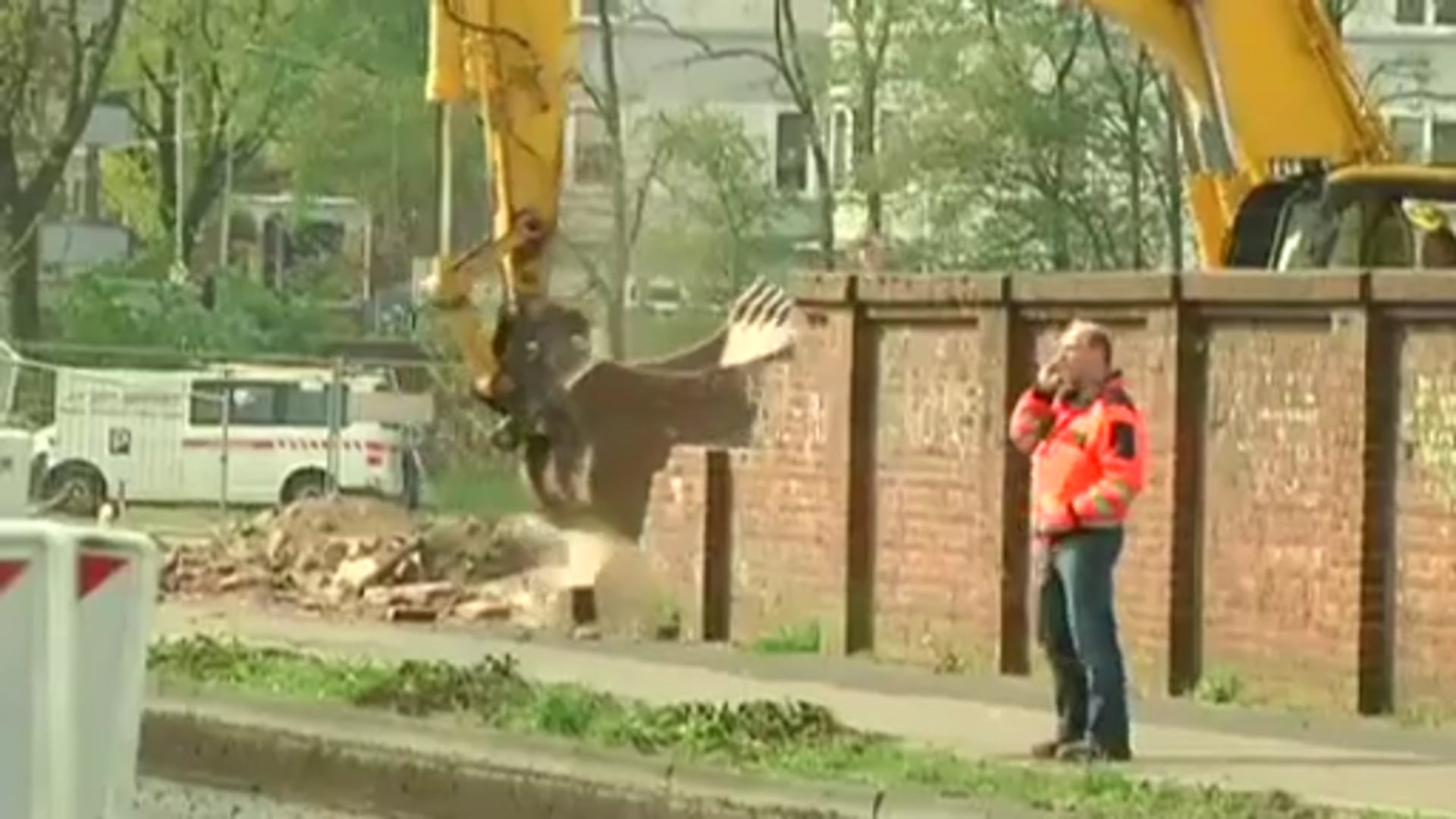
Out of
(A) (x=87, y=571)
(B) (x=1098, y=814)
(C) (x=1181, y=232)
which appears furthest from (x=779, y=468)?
(C) (x=1181, y=232)

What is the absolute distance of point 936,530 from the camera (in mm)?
22031

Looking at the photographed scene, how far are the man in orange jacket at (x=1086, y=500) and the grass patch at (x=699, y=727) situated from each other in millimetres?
534

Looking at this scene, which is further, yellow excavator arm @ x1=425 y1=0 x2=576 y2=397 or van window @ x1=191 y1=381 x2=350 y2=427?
van window @ x1=191 y1=381 x2=350 y2=427

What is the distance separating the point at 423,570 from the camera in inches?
1109

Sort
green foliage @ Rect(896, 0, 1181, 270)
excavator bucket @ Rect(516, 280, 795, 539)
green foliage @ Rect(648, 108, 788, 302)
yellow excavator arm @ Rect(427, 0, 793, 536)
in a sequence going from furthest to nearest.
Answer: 1. green foliage @ Rect(648, 108, 788, 302)
2. green foliage @ Rect(896, 0, 1181, 270)
3. excavator bucket @ Rect(516, 280, 795, 539)
4. yellow excavator arm @ Rect(427, 0, 793, 536)

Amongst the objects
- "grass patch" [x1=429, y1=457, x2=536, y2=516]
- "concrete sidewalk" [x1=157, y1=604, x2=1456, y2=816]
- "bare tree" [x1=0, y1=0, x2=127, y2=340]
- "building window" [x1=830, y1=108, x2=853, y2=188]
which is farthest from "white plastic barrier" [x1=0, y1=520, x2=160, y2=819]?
"building window" [x1=830, y1=108, x2=853, y2=188]

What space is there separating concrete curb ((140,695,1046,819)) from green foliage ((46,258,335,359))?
A: 36.2m

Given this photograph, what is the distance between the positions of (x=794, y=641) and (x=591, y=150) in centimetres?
4104

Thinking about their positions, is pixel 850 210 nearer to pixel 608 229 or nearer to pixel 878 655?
pixel 608 229

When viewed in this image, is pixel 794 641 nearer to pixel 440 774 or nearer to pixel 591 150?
pixel 440 774

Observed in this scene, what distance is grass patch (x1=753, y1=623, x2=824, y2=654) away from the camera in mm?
22953

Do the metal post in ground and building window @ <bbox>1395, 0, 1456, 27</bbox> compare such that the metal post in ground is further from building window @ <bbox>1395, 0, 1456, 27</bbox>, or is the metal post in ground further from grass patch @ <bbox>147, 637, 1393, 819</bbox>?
building window @ <bbox>1395, 0, 1456, 27</bbox>

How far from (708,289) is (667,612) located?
125 ft

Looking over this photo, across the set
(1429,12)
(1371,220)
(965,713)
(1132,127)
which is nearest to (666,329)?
(1132,127)
